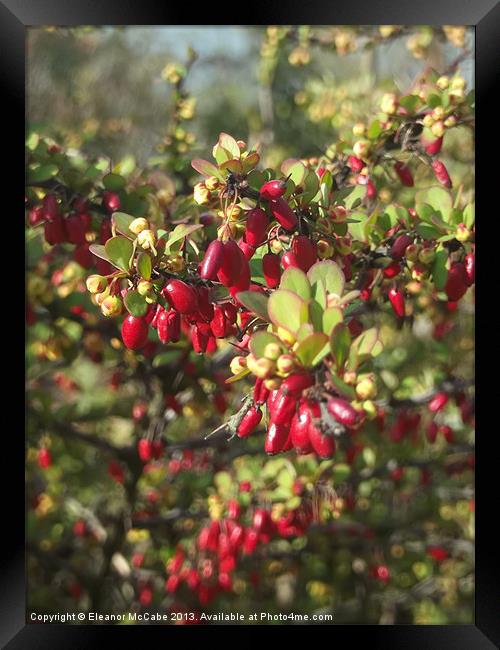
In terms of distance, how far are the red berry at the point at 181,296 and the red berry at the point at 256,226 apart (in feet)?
0.33

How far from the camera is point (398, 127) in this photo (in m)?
1.36

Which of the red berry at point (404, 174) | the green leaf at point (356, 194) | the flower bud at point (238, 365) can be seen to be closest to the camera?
the flower bud at point (238, 365)

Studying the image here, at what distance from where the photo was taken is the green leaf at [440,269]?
1178 millimetres

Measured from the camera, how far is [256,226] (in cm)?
88

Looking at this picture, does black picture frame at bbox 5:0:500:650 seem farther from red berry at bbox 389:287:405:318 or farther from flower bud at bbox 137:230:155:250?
flower bud at bbox 137:230:155:250

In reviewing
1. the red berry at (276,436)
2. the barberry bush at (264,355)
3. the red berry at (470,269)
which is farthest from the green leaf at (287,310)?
the red berry at (470,269)

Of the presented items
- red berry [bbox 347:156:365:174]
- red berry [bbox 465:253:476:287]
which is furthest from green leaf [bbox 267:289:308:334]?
red berry [bbox 347:156:365:174]

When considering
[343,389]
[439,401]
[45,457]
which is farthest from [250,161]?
[45,457]

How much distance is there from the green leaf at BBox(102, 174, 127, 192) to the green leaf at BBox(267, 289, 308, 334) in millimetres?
676

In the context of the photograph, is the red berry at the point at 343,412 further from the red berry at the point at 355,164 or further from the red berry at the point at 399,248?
the red berry at the point at 355,164

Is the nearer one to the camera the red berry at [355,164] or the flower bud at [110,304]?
the flower bud at [110,304]
